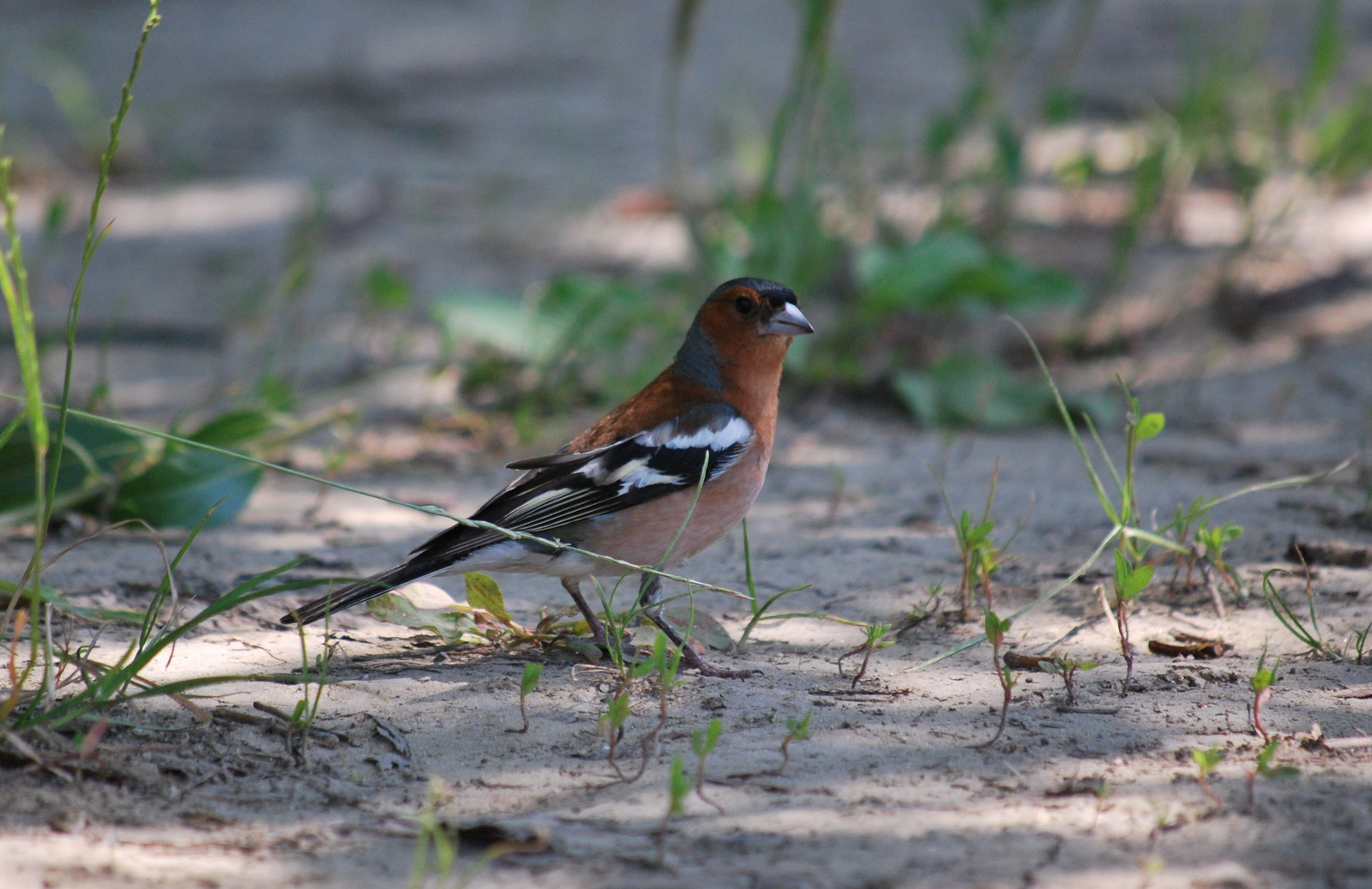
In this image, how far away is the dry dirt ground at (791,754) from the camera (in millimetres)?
2189

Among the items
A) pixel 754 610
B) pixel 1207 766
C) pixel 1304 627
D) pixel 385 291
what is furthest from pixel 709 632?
pixel 385 291

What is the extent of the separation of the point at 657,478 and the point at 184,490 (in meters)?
1.71

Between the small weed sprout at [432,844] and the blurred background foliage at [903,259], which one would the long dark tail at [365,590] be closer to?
the small weed sprout at [432,844]

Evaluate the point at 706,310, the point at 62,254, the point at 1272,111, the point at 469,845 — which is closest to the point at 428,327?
the point at 62,254

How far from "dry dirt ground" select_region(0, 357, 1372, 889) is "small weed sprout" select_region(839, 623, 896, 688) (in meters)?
0.04

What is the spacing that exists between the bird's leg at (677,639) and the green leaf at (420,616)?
1.71 feet

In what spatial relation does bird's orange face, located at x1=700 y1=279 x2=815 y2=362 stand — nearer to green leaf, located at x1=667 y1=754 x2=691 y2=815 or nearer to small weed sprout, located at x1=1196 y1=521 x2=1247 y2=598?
small weed sprout, located at x1=1196 y1=521 x2=1247 y2=598

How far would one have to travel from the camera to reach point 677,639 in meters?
3.31

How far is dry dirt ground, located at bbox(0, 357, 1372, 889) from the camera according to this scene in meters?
2.19

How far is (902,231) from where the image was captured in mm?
6887

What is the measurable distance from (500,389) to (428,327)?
1.12 metres

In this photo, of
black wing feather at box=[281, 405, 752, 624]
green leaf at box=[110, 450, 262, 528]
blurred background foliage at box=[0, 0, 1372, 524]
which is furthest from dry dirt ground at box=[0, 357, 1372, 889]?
blurred background foliage at box=[0, 0, 1372, 524]

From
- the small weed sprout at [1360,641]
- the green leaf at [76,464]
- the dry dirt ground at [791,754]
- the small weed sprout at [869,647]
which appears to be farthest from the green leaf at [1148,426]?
the green leaf at [76,464]

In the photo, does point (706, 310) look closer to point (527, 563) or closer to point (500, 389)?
point (527, 563)
